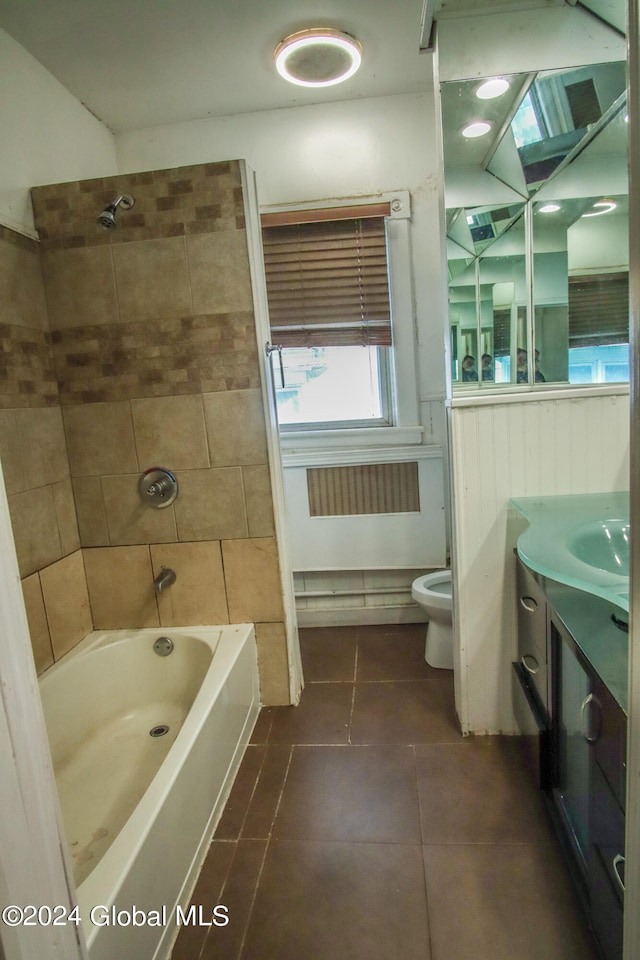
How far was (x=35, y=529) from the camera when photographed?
1822mm

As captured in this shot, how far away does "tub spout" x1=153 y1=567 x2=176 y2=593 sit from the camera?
2016mm

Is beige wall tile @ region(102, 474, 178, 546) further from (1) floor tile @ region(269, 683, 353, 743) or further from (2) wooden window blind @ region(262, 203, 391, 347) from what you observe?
(2) wooden window blind @ region(262, 203, 391, 347)

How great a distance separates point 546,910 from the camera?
1231 mm

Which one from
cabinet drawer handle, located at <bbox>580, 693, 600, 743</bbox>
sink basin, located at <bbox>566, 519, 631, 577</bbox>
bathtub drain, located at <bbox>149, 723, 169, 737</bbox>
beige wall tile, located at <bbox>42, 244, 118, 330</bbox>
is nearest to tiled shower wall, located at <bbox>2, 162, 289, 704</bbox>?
beige wall tile, located at <bbox>42, 244, 118, 330</bbox>

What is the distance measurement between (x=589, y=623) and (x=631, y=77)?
1.01 meters

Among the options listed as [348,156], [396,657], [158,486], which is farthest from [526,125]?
[396,657]

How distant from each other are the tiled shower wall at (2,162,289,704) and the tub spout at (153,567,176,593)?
0.03 metres

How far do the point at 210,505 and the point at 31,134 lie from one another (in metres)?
1.54

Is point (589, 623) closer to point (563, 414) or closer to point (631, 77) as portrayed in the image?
point (563, 414)

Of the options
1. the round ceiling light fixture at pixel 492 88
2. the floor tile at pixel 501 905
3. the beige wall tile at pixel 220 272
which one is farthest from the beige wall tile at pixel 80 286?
the floor tile at pixel 501 905

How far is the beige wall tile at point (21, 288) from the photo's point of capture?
173cm

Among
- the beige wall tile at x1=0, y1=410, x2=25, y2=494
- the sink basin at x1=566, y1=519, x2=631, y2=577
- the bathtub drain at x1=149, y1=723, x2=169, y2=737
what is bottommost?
the bathtub drain at x1=149, y1=723, x2=169, y2=737

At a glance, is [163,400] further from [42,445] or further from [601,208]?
[601,208]

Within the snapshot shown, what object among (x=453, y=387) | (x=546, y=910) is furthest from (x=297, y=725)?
(x=453, y=387)
